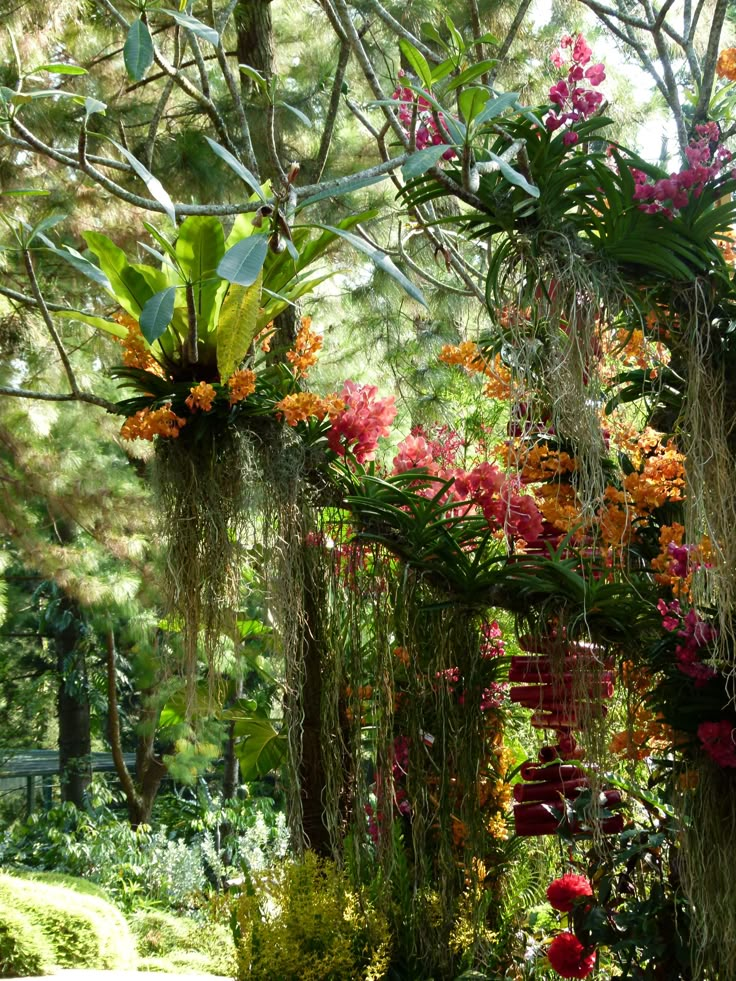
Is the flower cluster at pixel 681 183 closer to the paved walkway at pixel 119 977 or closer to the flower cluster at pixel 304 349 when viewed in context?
the flower cluster at pixel 304 349

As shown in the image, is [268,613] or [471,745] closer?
[268,613]

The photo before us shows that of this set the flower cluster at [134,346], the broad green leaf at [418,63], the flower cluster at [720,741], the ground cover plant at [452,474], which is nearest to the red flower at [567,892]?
the ground cover plant at [452,474]

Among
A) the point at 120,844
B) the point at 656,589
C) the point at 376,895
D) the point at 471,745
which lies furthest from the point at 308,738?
the point at 120,844

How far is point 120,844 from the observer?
7223 millimetres

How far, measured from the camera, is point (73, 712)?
9.42 metres

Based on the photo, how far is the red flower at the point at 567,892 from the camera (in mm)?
2717

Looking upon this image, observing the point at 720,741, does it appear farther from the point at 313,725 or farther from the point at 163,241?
the point at 163,241

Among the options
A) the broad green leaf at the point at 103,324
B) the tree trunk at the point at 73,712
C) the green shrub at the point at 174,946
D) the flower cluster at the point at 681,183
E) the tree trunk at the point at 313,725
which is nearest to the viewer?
the flower cluster at the point at 681,183

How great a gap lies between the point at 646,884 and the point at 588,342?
74.7 inches

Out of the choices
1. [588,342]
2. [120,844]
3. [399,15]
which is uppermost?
[399,15]

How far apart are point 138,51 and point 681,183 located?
0.85 metres

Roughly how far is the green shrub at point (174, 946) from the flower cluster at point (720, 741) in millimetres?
3350

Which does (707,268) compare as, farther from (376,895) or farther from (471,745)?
(376,895)

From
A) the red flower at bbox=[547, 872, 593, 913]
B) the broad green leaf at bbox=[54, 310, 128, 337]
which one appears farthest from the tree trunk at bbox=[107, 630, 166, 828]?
the broad green leaf at bbox=[54, 310, 128, 337]
